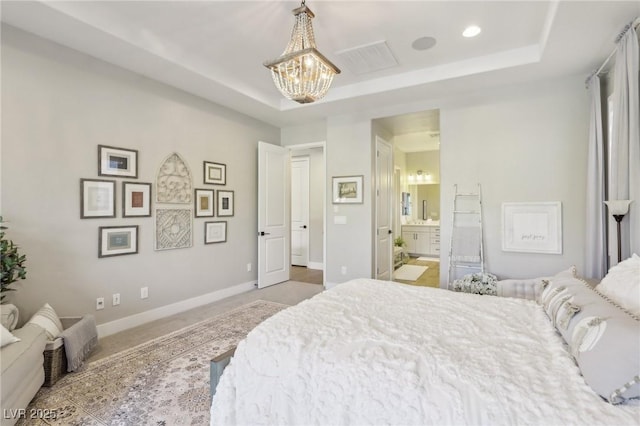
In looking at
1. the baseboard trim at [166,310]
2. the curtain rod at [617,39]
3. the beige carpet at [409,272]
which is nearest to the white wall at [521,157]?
the curtain rod at [617,39]

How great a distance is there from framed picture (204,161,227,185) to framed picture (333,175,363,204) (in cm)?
165

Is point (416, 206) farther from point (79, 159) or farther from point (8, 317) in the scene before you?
point (8, 317)

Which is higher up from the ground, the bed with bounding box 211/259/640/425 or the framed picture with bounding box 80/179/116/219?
the framed picture with bounding box 80/179/116/219

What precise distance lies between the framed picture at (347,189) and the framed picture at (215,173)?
1650mm

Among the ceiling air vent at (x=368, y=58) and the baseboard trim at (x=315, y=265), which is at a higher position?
the ceiling air vent at (x=368, y=58)

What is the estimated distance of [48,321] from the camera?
2.38 meters

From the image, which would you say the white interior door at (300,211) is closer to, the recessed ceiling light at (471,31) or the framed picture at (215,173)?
the framed picture at (215,173)

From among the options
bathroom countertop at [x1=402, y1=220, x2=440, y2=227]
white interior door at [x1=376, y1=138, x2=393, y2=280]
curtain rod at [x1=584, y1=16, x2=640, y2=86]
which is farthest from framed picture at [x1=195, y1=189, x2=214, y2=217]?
bathroom countertop at [x1=402, y1=220, x2=440, y2=227]

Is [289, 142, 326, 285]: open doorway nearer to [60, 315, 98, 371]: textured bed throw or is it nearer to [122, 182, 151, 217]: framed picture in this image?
[122, 182, 151, 217]: framed picture

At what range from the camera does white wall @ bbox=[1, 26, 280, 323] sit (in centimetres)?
257

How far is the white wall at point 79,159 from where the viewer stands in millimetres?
2572

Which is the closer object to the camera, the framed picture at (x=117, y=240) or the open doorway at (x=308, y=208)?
the framed picture at (x=117, y=240)

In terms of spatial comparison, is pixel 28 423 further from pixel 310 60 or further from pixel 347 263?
pixel 347 263

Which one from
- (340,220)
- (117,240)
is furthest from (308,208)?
(117,240)
